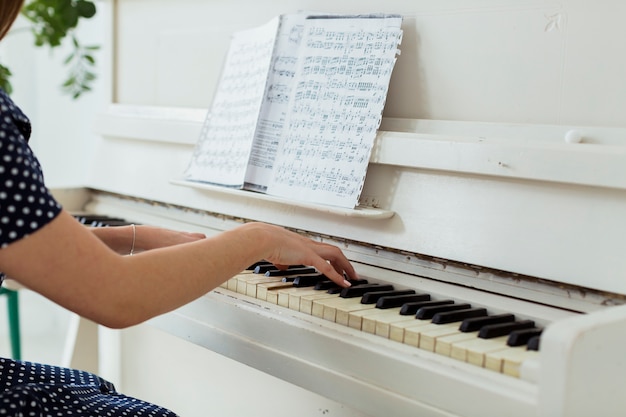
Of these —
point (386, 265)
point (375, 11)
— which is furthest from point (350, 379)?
point (375, 11)

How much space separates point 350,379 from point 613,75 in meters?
0.60

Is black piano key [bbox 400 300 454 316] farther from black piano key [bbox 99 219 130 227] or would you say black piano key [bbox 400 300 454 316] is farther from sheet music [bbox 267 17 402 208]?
black piano key [bbox 99 219 130 227]

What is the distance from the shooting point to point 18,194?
892 mm

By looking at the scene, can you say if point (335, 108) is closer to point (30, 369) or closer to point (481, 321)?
point (481, 321)

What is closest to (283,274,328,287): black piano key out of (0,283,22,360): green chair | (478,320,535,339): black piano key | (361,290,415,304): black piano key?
(361,290,415,304): black piano key

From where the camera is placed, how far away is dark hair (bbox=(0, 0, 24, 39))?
3.45 feet

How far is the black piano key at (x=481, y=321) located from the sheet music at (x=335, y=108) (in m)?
0.35

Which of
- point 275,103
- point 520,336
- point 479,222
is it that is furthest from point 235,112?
point 520,336

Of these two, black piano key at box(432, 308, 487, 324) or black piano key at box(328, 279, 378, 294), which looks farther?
black piano key at box(328, 279, 378, 294)

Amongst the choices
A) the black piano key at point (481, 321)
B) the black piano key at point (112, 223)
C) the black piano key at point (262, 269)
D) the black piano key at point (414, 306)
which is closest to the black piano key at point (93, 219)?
the black piano key at point (112, 223)

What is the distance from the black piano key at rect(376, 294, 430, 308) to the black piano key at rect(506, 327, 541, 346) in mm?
208

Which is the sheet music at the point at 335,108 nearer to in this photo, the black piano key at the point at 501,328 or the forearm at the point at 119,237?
the forearm at the point at 119,237

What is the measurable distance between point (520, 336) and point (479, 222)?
272 millimetres

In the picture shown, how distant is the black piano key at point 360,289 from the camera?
1259 mm
